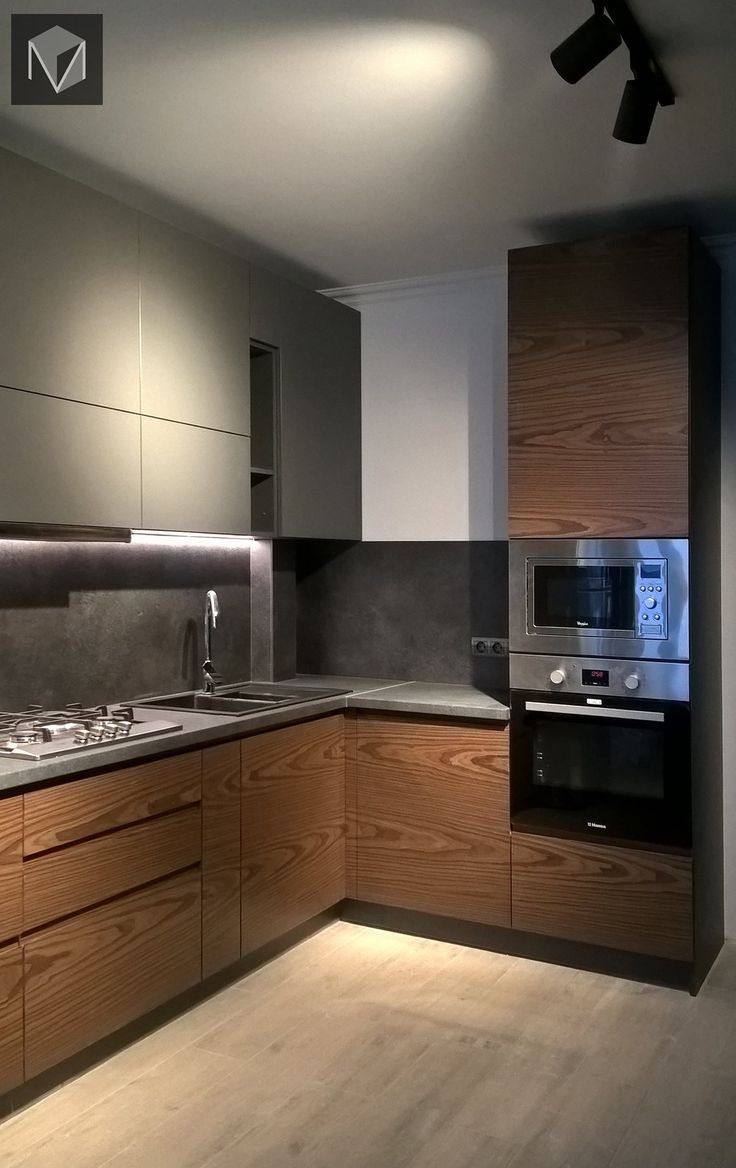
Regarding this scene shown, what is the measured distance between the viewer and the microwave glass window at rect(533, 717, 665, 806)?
10.6ft

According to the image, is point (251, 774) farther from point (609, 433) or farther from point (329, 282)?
point (329, 282)

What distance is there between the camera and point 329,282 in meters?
4.11

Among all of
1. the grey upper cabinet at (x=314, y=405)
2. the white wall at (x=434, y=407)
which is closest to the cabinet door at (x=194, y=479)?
the grey upper cabinet at (x=314, y=405)

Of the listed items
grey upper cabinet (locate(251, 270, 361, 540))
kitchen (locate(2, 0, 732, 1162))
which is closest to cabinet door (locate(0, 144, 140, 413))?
grey upper cabinet (locate(251, 270, 361, 540))

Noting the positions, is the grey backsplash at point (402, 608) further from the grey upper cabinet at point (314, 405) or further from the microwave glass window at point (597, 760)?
the microwave glass window at point (597, 760)

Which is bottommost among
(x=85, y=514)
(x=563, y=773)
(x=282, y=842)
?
(x=282, y=842)

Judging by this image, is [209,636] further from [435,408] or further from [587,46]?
[587,46]

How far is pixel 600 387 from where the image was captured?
128 inches

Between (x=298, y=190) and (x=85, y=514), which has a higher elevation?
(x=298, y=190)

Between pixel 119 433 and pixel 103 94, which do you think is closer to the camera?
pixel 103 94

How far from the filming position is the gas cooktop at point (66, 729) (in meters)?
2.52

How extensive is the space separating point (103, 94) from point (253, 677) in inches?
92.0

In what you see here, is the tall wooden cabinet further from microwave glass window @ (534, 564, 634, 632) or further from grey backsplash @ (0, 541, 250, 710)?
grey backsplash @ (0, 541, 250, 710)

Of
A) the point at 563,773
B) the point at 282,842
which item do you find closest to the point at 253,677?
the point at 282,842
